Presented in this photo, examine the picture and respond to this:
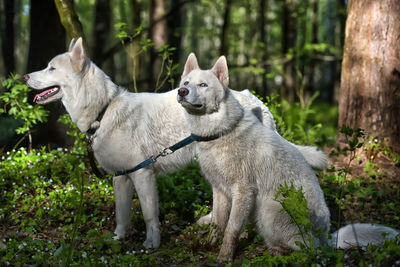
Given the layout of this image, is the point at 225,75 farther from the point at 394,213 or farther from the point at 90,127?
the point at 394,213

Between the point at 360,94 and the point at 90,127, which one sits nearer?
the point at 90,127

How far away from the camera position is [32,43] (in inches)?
285

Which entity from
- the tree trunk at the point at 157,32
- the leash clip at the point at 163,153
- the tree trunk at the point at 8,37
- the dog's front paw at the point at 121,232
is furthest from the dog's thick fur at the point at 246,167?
the tree trunk at the point at 8,37

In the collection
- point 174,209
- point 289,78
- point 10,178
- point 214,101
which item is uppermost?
point 214,101

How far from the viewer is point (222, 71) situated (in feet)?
12.5

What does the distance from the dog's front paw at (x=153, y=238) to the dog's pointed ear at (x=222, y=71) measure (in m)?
1.77

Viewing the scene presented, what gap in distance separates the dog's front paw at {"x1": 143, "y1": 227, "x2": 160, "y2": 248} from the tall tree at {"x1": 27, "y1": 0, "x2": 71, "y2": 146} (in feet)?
11.5

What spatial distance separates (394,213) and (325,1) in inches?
1651

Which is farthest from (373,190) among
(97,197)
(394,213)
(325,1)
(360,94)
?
(325,1)

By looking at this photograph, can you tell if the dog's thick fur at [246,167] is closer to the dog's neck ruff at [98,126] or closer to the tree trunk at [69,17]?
the dog's neck ruff at [98,126]

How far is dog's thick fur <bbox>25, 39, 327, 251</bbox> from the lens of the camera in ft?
13.8

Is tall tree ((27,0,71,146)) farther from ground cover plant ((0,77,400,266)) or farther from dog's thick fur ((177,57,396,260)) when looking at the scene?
dog's thick fur ((177,57,396,260))

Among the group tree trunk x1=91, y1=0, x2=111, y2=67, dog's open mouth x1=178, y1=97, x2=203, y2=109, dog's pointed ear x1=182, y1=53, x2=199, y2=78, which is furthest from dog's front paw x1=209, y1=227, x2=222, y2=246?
tree trunk x1=91, y1=0, x2=111, y2=67

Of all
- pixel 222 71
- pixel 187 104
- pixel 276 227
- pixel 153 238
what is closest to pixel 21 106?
pixel 153 238
